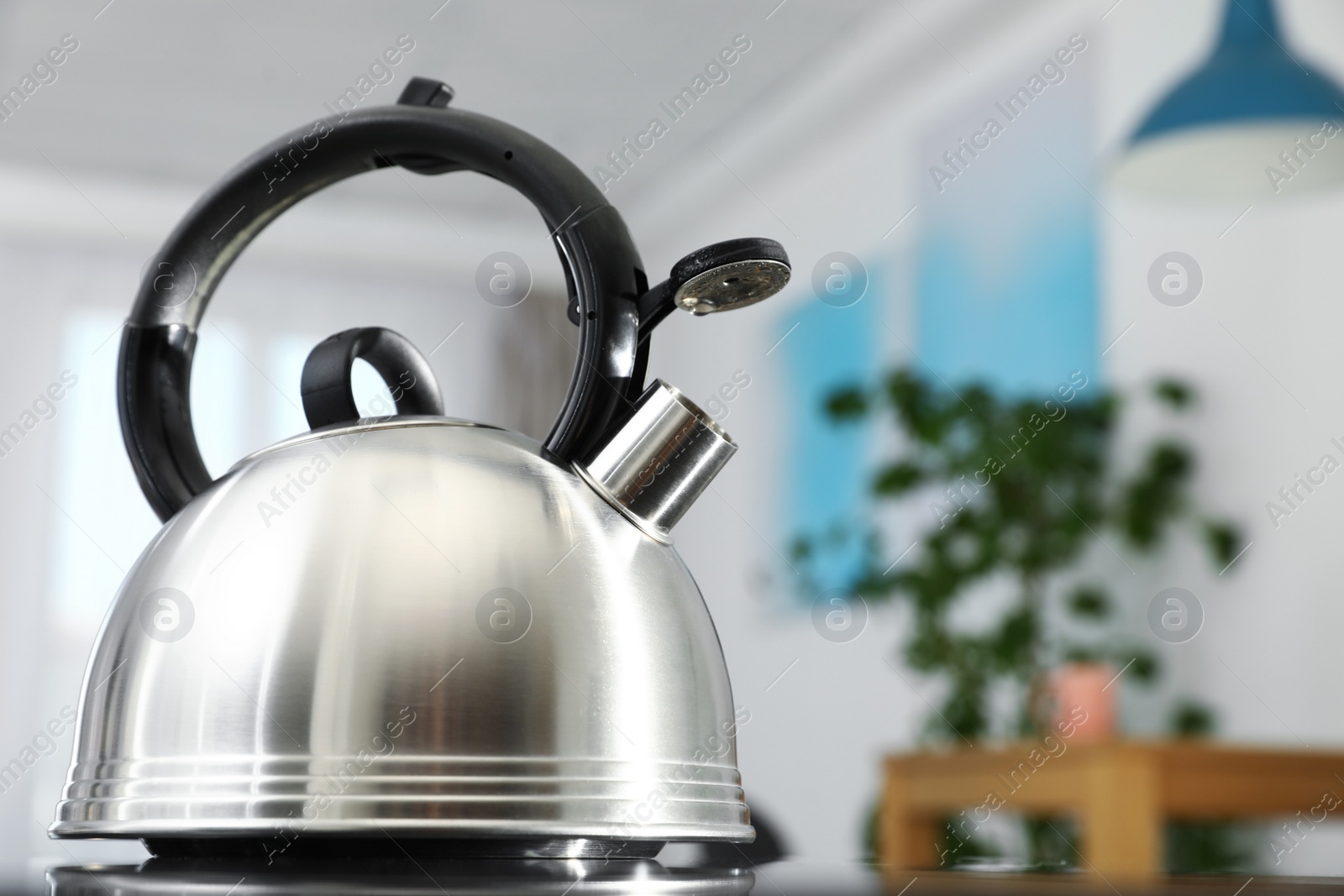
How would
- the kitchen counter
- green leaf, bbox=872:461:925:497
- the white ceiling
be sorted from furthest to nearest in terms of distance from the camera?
the white ceiling < green leaf, bbox=872:461:925:497 < the kitchen counter

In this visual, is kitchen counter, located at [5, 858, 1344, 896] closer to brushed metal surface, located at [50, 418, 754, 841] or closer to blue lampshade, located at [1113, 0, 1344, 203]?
brushed metal surface, located at [50, 418, 754, 841]

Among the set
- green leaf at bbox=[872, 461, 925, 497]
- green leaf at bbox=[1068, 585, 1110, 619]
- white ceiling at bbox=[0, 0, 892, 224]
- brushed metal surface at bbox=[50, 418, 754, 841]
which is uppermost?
→ white ceiling at bbox=[0, 0, 892, 224]

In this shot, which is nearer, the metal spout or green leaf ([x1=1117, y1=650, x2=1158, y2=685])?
the metal spout

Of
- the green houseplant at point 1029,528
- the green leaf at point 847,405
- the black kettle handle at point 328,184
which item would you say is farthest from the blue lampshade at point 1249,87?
the black kettle handle at point 328,184

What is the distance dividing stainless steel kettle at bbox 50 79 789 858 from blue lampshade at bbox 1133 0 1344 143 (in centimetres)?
176

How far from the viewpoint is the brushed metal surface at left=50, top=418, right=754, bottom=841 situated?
0.39 m

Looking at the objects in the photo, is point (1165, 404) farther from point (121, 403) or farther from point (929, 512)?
point (121, 403)

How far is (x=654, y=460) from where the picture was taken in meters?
0.46

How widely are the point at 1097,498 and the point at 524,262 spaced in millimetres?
3373

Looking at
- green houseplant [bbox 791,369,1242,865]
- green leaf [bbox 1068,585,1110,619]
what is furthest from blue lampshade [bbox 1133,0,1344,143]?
green leaf [bbox 1068,585,1110,619]

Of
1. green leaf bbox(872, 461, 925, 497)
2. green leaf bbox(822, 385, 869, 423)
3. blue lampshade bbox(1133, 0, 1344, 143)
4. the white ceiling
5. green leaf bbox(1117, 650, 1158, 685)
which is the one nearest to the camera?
blue lampshade bbox(1133, 0, 1344, 143)

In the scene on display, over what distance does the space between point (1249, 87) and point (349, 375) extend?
1851 mm

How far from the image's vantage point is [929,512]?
3.65 meters

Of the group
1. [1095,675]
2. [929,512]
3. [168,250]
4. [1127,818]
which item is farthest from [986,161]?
[168,250]
